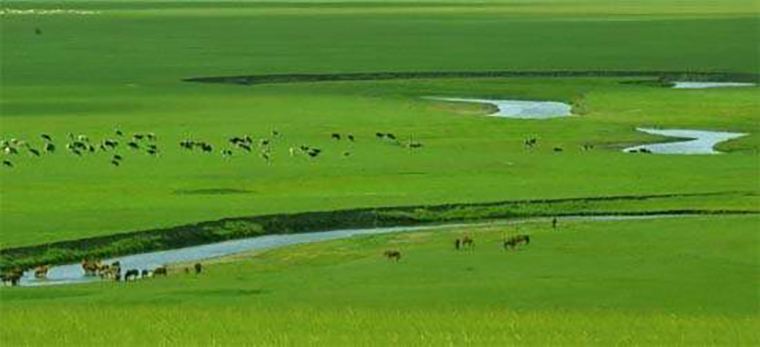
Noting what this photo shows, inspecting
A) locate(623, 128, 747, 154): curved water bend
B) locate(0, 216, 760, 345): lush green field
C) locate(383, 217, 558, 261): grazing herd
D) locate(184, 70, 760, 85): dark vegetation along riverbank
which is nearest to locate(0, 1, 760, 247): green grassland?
locate(623, 128, 747, 154): curved water bend

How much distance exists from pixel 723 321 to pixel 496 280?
551 cm

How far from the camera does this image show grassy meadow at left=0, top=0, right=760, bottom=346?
20.8 metres

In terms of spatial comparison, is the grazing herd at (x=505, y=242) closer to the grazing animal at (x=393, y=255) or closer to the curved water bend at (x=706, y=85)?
the grazing animal at (x=393, y=255)

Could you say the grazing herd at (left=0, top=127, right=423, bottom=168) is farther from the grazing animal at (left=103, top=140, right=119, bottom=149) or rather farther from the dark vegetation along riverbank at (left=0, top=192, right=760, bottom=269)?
the dark vegetation along riverbank at (left=0, top=192, right=760, bottom=269)

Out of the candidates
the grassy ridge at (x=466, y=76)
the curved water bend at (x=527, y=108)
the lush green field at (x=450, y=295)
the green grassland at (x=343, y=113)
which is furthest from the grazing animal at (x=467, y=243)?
the grassy ridge at (x=466, y=76)

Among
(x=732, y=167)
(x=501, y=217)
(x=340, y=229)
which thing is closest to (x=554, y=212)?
(x=501, y=217)

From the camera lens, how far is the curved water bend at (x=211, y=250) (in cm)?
2688

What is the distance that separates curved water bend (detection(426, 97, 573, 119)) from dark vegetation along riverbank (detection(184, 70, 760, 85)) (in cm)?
987

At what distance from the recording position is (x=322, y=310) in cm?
2212

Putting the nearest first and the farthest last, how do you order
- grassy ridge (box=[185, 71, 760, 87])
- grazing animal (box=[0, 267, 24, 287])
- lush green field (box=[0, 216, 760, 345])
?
1. lush green field (box=[0, 216, 760, 345])
2. grazing animal (box=[0, 267, 24, 287])
3. grassy ridge (box=[185, 71, 760, 87])

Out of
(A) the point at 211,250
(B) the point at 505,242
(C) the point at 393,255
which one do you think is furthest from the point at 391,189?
(C) the point at 393,255

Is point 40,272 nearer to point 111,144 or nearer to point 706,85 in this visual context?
point 111,144

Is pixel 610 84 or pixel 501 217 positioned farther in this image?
pixel 610 84

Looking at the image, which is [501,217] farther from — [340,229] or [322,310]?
[322,310]
